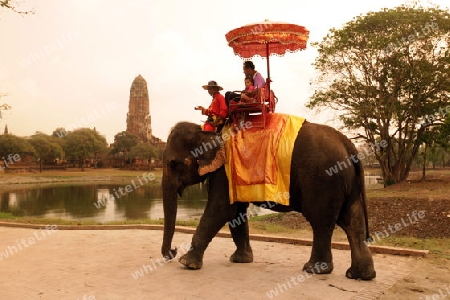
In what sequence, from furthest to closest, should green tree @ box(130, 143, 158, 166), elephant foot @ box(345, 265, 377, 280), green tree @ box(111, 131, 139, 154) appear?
green tree @ box(111, 131, 139, 154) < green tree @ box(130, 143, 158, 166) < elephant foot @ box(345, 265, 377, 280)

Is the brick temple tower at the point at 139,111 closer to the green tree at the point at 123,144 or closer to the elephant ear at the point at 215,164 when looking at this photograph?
the green tree at the point at 123,144

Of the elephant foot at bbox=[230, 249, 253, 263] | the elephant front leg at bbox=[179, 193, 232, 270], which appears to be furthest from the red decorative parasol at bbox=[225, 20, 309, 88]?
the elephant foot at bbox=[230, 249, 253, 263]

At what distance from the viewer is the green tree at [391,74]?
23969 millimetres

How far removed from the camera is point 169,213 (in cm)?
690

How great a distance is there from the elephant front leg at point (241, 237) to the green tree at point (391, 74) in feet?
63.3

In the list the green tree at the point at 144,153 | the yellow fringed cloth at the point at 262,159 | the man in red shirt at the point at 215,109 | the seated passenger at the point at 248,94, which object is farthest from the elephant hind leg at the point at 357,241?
the green tree at the point at 144,153

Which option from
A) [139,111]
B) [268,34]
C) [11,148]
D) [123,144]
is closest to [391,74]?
[268,34]

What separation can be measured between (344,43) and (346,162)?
2071cm

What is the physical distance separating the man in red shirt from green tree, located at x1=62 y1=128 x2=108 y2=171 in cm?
6118

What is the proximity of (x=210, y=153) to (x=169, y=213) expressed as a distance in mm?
1156

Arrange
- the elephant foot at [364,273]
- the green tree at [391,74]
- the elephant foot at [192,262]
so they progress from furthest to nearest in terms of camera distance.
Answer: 1. the green tree at [391,74]
2. the elephant foot at [192,262]
3. the elephant foot at [364,273]

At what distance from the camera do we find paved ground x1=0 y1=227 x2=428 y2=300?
5453mm

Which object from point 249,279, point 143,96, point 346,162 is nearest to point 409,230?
point 346,162

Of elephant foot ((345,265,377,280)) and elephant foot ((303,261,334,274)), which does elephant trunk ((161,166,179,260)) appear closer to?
elephant foot ((303,261,334,274))
